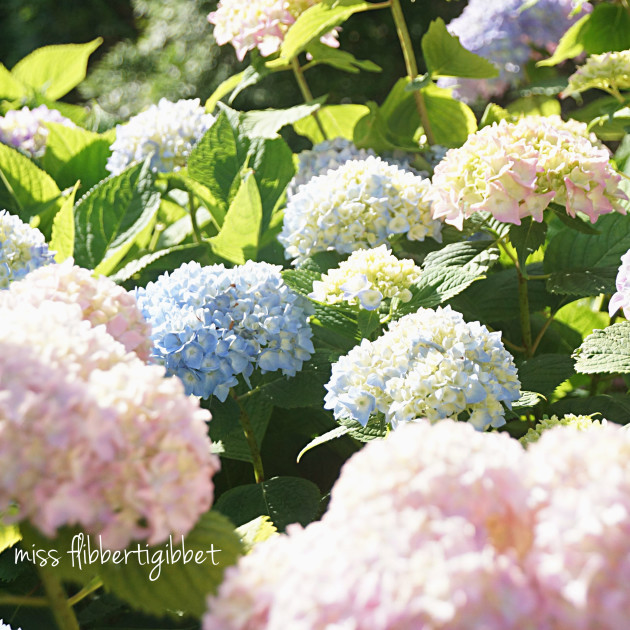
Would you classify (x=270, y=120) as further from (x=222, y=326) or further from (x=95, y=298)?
(x=95, y=298)

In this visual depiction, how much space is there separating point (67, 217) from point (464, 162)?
680 mm

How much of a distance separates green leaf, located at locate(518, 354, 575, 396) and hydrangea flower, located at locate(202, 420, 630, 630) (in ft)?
1.88

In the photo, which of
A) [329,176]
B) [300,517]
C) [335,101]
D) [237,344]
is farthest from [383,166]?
[335,101]

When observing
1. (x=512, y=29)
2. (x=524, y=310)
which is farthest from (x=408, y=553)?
(x=512, y=29)

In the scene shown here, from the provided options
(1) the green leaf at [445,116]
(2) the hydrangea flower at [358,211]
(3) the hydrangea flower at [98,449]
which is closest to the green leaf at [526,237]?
(2) the hydrangea flower at [358,211]

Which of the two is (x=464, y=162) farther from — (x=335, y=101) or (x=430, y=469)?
(x=335, y=101)

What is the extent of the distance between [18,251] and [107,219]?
272 millimetres

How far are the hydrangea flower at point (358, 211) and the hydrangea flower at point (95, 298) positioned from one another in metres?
0.53

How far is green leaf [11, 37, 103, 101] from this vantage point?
92.0 inches

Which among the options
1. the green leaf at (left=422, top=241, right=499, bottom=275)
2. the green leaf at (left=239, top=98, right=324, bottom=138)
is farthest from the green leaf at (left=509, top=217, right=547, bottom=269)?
the green leaf at (left=239, top=98, right=324, bottom=138)

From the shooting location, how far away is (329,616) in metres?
0.49

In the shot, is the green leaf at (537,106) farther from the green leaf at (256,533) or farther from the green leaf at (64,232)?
the green leaf at (256,533)

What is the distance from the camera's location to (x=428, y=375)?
0.94 meters

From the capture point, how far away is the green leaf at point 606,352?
1043 millimetres
